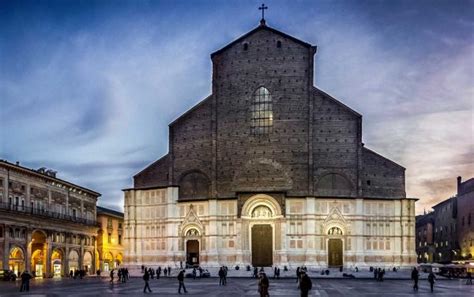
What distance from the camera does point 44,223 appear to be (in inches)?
2596

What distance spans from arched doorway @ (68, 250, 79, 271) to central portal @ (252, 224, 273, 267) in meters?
23.9

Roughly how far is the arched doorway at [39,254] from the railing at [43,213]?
7.72ft

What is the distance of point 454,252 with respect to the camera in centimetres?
8612

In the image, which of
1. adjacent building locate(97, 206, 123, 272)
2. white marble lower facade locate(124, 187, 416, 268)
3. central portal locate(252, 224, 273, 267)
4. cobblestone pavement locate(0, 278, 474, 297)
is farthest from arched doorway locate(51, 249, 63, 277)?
cobblestone pavement locate(0, 278, 474, 297)

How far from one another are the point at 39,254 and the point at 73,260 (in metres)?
7.13

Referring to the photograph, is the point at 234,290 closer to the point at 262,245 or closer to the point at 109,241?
the point at 262,245

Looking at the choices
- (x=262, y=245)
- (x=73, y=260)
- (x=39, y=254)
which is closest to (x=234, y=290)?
(x=262, y=245)

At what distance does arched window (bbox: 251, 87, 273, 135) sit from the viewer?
6141 cm

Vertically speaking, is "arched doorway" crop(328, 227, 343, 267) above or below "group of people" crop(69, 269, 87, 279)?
above

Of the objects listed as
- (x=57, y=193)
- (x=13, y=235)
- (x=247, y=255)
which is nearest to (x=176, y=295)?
(x=247, y=255)

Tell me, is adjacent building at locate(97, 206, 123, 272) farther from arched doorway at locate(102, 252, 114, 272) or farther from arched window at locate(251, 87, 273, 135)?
arched window at locate(251, 87, 273, 135)

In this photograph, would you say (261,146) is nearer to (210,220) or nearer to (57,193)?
(210,220)

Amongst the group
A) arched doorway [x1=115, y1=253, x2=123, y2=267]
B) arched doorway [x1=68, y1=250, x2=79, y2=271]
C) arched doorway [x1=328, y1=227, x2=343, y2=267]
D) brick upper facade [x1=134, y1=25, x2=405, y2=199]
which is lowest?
arched doorway [x1=115, y1=253, x2=123, y2=267]

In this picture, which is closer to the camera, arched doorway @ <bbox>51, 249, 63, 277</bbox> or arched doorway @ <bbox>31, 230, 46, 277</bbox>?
arched doorway @ <bbox>31, 230, 46, 277</bbox>
